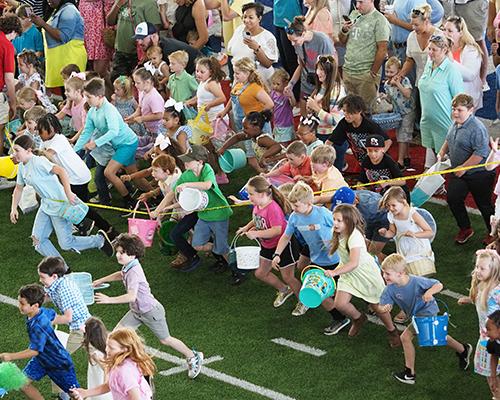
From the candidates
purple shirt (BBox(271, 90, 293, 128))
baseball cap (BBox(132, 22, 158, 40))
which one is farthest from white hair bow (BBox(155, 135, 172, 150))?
baseball cap (BBox(132, 22, 158, 40))

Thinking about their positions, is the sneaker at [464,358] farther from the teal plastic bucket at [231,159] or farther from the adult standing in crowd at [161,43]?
the adult standing in crowd at [161,43]

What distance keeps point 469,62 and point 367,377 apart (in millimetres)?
4860

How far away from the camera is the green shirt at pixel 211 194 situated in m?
12.4

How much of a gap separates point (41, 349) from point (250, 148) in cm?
541

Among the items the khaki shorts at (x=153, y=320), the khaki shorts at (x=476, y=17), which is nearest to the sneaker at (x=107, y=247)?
the khaki shorts at (x=153, y=320)

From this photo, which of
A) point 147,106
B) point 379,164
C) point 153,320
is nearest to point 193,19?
point 147,106

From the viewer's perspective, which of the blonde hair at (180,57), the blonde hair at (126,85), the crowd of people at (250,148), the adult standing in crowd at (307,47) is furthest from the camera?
the blonde hair at (126,85)

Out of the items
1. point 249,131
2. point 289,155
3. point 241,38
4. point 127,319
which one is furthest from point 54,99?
point 127,319

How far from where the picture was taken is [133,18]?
1634 cm

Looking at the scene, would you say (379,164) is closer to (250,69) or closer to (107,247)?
(250,69)

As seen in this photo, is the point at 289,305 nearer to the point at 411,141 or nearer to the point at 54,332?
the point at 54,332

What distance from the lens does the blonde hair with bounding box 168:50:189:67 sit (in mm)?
14906

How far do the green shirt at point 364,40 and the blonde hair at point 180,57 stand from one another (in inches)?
79.8

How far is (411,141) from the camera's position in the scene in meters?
15.4
